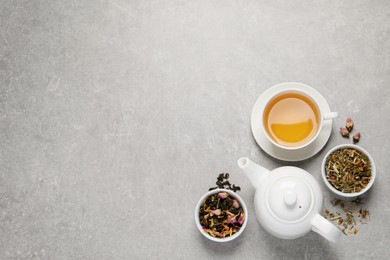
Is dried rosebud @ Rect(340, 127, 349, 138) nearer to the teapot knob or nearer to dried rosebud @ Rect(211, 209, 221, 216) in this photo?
the teapot knob

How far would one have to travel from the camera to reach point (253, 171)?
5.07 ft

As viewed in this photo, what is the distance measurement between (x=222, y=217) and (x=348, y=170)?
1.55ft

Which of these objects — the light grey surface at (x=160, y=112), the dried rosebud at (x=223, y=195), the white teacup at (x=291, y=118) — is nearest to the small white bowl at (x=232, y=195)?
the dried rosebud at (x=223, y=195)

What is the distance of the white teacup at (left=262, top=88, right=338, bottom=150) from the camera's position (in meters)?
1.67

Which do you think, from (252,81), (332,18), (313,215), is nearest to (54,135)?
(252,81)

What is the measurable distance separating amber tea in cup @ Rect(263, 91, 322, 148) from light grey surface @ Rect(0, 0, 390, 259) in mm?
112

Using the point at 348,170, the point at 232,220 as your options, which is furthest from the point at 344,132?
the point at 232,220

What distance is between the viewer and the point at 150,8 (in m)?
1.89

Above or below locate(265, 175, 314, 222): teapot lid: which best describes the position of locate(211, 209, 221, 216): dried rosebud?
below

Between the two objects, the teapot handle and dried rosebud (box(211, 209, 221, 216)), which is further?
dried rosebud (box(211, 209, 221, 216))

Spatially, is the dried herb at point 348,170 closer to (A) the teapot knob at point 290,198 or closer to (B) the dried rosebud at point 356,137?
(B) the dried rosebud at point 356,137

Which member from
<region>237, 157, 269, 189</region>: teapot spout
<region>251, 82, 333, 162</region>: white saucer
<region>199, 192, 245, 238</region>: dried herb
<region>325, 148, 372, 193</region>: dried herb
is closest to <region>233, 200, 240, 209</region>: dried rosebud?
<region>199, 192, 245, 238</region>: dried herb

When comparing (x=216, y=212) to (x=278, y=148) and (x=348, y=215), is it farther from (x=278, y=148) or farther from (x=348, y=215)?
(x=348, y=215)

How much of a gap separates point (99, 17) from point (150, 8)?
0.69ft
